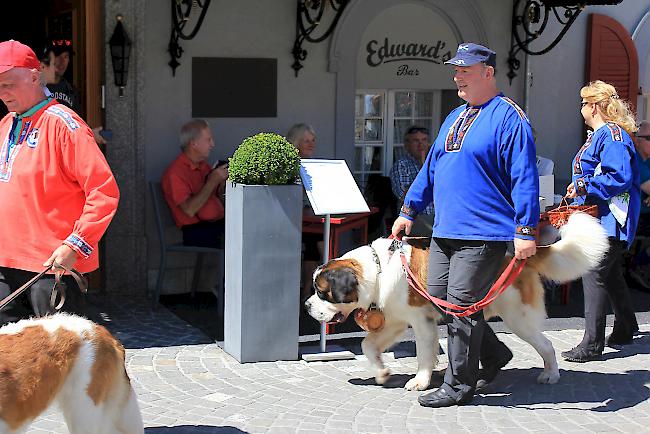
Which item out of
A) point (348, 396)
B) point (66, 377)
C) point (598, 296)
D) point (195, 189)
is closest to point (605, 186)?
point (598, 296)

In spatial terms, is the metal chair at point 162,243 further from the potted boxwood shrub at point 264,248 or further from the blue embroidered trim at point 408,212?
the blue embroidered trim at point 408,212

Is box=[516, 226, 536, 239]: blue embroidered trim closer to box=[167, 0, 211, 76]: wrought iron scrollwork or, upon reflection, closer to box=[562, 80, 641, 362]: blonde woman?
box=[562, 80, 641, 362]: blonde woman

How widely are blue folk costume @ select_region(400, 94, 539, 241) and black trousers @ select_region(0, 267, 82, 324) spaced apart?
221 cm

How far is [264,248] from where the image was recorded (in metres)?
6.57

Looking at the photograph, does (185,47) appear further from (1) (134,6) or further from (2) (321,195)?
(2) (321,195)

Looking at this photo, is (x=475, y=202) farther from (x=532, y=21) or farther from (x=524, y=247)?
(x=532, y=21)

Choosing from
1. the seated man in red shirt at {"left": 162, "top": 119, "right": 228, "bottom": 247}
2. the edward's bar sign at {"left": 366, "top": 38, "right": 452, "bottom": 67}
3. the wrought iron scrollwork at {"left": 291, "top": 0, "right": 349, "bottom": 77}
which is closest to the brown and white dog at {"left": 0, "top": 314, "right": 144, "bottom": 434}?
the seated man in red shirt at {"left": 162, "top": 119, "right": 228, "bottom": 247}

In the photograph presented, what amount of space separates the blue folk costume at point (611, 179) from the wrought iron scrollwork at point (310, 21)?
9.90ft

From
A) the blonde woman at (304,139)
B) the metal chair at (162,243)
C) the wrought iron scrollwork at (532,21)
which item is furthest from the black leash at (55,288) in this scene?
the wrought iron scrollwork at (532,21)

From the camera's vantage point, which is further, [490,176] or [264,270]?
[264,270]

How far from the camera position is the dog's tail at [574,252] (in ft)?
19.6

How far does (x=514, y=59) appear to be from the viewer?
10352 mm

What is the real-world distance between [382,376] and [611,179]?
6.92 ft

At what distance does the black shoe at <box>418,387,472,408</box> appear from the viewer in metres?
5.83
